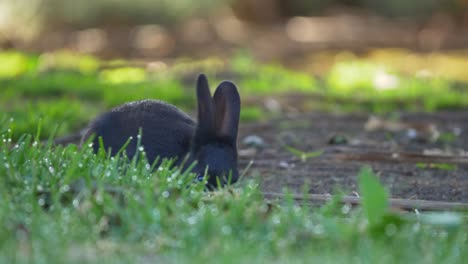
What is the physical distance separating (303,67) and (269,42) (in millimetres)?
2492

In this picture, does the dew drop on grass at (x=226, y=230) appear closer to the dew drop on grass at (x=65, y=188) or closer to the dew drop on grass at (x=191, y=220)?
the dew drop on grass at (x=191, y=220)

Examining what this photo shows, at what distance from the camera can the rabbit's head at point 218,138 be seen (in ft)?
15.5

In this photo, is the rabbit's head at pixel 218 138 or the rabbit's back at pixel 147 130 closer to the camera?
the rabbit's head at pixel 218 138

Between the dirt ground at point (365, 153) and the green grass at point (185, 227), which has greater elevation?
the dirt ground at point (365, 153)

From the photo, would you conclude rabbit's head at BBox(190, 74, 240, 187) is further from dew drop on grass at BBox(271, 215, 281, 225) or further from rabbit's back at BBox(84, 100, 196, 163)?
dew drop on grass at BBox(271, 215, 281, 225)

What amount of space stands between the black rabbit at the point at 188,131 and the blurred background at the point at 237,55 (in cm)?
41

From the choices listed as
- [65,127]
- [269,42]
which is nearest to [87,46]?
[269,42]

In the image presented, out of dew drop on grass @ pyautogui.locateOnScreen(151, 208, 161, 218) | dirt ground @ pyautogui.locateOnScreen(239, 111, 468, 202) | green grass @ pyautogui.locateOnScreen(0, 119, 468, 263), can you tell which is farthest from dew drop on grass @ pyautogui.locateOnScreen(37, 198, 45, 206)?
dirt ground @ pyautogui.locateOnScreen(239, 111, 468, 202)

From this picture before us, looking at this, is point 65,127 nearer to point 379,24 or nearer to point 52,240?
Result: point 52,240

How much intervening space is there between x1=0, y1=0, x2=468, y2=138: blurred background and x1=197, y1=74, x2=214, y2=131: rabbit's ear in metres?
0.74

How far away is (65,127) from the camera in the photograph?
6816 millimetres

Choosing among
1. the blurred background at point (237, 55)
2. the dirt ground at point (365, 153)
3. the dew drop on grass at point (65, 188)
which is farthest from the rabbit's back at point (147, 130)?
the dew drop on grass at point (65, 188)

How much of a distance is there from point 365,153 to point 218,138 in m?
1.44

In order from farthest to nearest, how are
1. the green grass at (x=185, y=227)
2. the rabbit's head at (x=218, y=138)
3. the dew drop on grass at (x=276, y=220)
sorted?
the rabbit's head at (x=218, y=138) < the dew drop on grass at (x=276, y=220) < the green grass at (x=185, y=227)
